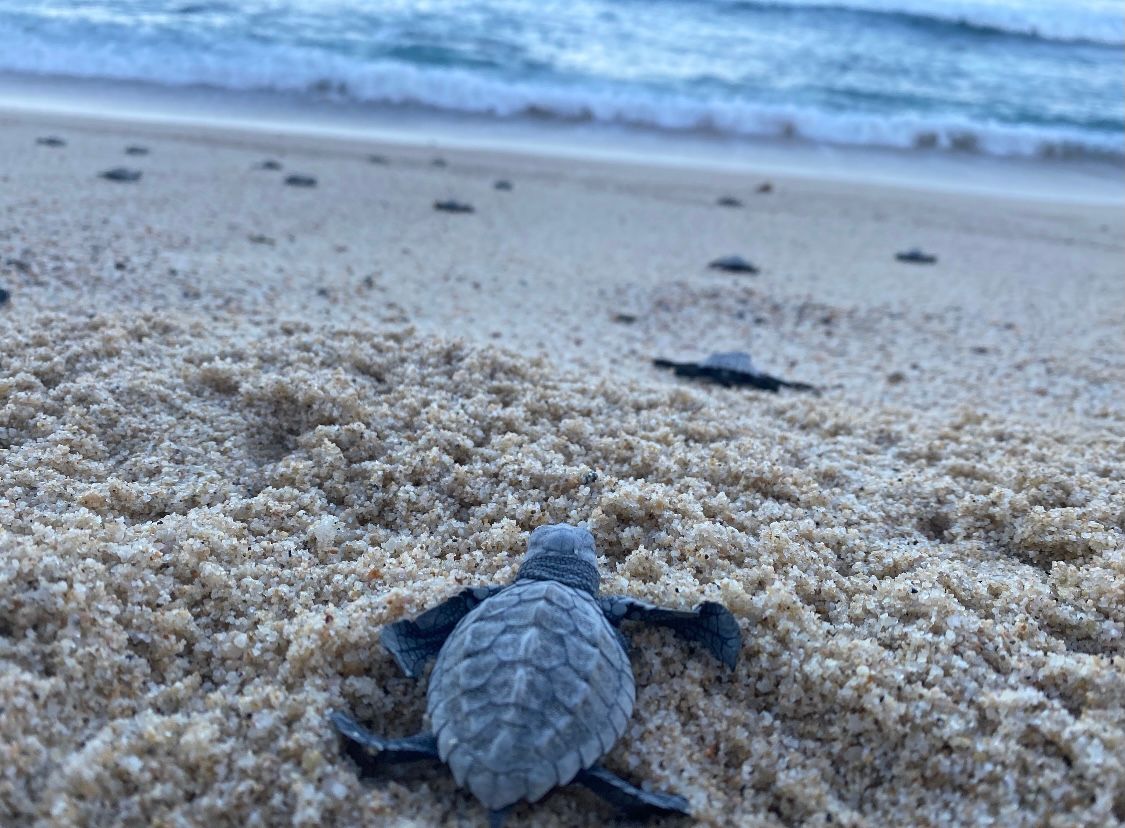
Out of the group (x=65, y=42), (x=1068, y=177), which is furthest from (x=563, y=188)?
(x=65, y=42)

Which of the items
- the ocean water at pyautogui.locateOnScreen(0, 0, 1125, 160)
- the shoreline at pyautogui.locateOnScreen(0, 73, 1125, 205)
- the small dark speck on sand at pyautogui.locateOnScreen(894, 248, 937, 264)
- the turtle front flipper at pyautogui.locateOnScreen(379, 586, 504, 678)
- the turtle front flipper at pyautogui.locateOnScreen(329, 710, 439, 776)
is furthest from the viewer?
the ocean water at pyautogui.locateOnScreen(0, 0, 1125, 160)

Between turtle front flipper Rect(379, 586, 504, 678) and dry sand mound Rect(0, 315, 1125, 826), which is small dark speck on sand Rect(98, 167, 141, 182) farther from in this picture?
turtle front flipper Rect(379, 586, 504, 678)

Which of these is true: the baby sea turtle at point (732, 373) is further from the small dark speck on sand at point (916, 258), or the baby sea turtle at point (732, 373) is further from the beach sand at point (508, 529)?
the small dark speck on sand at point (916, 258)

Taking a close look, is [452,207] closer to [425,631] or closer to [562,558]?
[562,558]

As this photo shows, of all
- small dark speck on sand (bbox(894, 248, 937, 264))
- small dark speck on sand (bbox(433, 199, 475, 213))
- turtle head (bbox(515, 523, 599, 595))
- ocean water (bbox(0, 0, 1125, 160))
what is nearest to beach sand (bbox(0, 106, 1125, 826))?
turtle head (bbox(515, 523, 599, 595))

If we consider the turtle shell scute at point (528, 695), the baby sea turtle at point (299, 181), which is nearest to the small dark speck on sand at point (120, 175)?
the baby sea turtle at point (299, 181)

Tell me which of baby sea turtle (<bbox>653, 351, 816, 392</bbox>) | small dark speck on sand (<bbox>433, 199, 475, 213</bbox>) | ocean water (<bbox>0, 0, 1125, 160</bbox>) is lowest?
baby sea turtle (<bbox>653, 351, 816, 392</bbox>)
